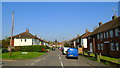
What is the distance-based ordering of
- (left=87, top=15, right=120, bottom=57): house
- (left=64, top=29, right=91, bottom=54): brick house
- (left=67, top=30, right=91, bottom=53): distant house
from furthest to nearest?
(left=67, top=30, right=91, bottom=53): distant house < (left=64, top=29, right=91, bottom=54): brick house < (left=87, top=15, right=120, bottom=57): house

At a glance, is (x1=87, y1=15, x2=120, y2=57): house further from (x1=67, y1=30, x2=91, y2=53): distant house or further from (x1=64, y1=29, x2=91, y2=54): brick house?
(x1=67, y1=30, x2=91, y2=53): distant house

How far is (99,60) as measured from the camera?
18766 millimetres

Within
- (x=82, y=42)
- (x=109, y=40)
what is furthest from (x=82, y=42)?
(x=109, y=40)

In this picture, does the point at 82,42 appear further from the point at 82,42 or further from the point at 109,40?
the point at 109,40

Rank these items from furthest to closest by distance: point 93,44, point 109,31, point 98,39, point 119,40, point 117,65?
point 93,44, point 98,39, point 109,31, point 119,40, point 117,65

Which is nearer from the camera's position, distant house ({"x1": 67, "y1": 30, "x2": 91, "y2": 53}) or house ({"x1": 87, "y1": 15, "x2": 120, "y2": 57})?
house ({"x1": 87, "y1": 15, "x2": 120, "y2": 57})

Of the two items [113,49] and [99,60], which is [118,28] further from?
[99,60]

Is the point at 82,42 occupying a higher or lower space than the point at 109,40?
lower

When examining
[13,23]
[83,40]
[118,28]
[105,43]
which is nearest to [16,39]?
[83,40]

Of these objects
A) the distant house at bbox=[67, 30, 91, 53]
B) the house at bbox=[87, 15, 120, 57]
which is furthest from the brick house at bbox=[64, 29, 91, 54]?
the house at bbox=[87, 15, 120, 57]

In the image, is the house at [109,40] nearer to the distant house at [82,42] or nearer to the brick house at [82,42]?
the brick house at [82,42]

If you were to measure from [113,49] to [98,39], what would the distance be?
856cm

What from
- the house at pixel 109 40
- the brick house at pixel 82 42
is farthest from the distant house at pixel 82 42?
the house at pixel 109 40

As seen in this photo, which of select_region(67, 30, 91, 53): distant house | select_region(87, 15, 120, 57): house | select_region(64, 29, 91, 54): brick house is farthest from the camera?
select_region(67, 30, 91, 53): distant house
